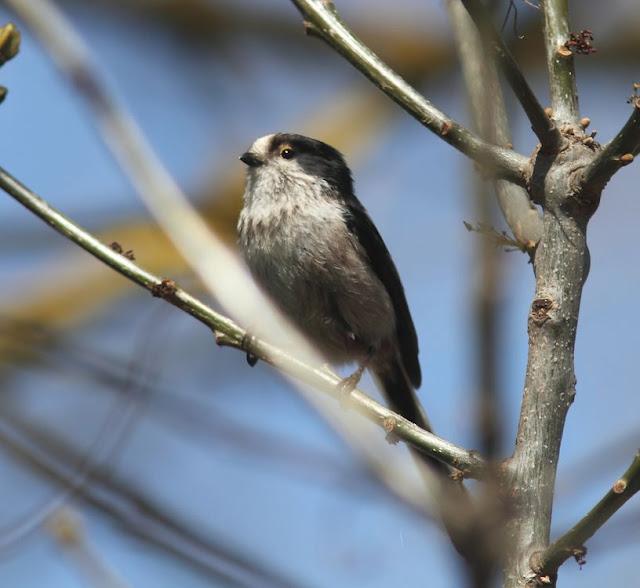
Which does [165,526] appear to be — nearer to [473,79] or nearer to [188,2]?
[473,79]

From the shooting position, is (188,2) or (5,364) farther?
(188,2)

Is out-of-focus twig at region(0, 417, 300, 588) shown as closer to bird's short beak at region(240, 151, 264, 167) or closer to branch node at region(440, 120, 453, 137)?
branch node at region(440, 120, 453, 137)

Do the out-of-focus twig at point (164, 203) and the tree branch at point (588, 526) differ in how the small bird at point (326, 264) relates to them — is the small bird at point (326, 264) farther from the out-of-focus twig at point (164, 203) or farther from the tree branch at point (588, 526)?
the tree branch at point (588, 526)

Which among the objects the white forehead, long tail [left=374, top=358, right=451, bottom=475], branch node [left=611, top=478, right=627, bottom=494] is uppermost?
branch node [left=611, top=478, right=627, bottom=494]

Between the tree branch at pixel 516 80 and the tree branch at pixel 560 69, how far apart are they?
10cm

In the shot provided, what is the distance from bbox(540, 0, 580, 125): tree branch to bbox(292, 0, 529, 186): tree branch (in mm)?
127

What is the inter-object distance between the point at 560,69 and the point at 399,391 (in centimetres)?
245

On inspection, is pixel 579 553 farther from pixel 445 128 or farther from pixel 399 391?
pixel 399 391

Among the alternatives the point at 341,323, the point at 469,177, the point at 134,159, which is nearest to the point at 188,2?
the point at 341,323

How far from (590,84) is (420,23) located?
120cm

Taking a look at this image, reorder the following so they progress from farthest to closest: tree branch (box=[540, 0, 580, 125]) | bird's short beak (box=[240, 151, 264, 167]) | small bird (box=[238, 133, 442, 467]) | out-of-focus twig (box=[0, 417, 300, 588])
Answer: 1. bird's short beak (box=[240, 151, 264, 167])
2. small bird (box=[238, 133, 442, 467])
3. tree branch (box=[540, 0, 580, 125])
4. out-of-focus twig (box=[0, 417, 300, 588])

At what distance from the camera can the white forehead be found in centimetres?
442

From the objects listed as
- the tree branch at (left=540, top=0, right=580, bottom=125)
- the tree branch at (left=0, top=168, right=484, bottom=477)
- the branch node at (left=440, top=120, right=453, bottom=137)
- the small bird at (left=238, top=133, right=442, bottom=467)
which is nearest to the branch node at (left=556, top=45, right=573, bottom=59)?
the tree branch at (left=540, top=0, right=580, bottom=125)

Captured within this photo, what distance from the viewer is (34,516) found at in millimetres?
2336
